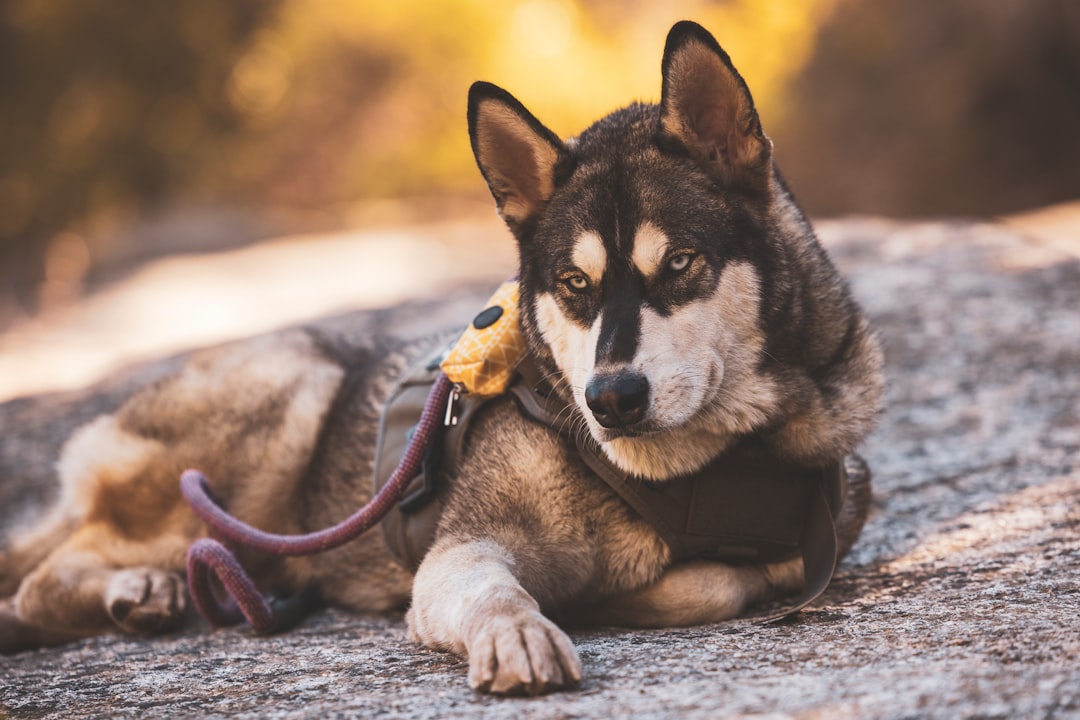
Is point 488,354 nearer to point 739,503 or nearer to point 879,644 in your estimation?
point 739,503

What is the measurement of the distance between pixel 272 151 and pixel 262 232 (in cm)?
321

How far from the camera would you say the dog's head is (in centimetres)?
272

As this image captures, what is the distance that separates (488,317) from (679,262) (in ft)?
2.31

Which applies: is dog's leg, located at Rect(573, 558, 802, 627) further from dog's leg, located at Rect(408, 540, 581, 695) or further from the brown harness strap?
dog's leg, located at Rect(408, 540, 581, 695)

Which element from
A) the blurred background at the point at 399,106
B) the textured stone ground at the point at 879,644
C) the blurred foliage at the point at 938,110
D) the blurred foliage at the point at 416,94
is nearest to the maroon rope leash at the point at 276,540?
the textured stone ground at the point at 879,644

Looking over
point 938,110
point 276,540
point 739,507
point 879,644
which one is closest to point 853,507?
point 739,507

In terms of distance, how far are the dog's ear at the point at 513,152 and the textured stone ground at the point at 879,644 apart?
4.35ft

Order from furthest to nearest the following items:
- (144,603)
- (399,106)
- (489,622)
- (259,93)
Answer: (259,93) < (399,106) < (144,603) < (489,622)

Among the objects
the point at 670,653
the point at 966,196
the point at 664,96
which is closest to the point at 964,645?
the point at 670,653

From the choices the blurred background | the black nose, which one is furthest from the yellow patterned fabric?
the blurred background

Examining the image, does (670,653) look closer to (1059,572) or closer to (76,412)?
(1059,572)

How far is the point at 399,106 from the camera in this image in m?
16.8

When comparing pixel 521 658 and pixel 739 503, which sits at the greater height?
pixel 739 503

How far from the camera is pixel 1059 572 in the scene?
2.83 metres
